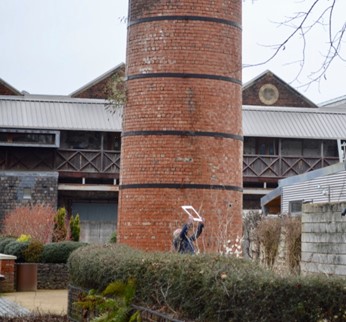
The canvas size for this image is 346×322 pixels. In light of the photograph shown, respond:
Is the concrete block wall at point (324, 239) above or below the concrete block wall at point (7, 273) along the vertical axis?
above

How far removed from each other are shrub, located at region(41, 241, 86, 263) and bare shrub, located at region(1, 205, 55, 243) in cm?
795

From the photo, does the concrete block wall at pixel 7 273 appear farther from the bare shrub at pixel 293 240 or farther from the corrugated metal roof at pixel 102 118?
the corrugated metal roof at pixel 102 118

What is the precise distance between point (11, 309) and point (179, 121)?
4.54 meters

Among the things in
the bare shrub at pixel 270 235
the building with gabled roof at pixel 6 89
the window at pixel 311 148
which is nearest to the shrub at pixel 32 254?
the bare shrub at pixel 270 235

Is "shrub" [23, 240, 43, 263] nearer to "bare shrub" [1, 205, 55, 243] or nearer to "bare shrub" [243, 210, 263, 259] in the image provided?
"bare shrub" [243, 210, 263, 259]

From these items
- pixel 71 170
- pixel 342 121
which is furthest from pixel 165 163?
pixel 342 121

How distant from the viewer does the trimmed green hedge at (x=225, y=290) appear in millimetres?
8484

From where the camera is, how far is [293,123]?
46.5m

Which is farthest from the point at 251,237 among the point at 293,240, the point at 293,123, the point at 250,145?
the point at 293,123

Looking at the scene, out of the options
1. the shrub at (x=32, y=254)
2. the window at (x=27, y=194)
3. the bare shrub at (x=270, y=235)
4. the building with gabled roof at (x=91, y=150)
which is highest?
the building with gabled roof at (x=91, y=150)

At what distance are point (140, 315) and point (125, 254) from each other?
1.72 metres

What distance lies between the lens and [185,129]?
18219 millimetres

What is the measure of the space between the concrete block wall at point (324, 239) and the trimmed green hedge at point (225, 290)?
500 centimetres

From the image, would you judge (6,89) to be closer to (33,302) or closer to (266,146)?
(266,146)
